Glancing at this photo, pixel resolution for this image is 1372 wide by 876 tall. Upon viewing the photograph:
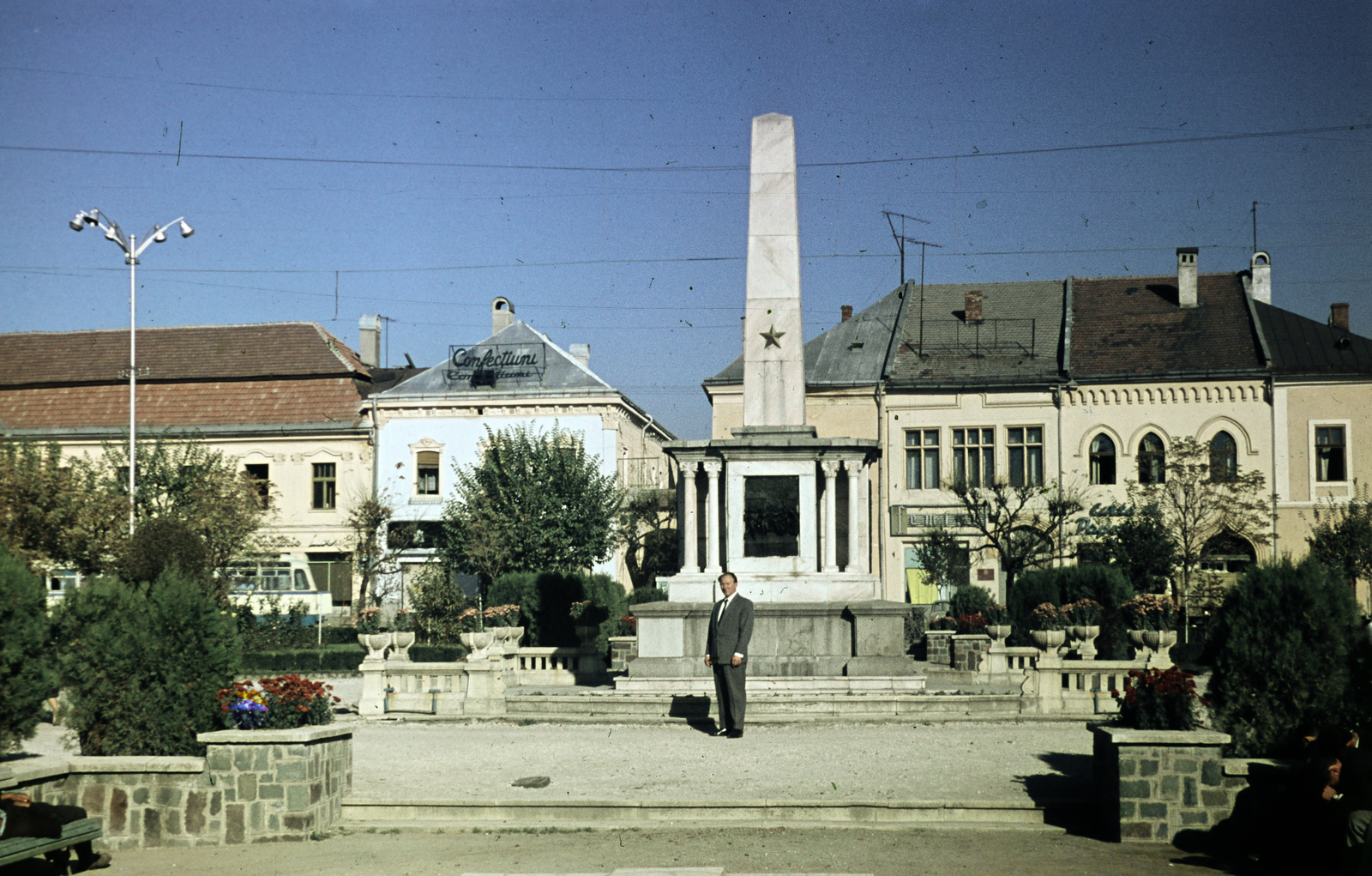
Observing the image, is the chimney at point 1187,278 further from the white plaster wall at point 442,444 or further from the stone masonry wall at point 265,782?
the stone masonry wall at point 265,782

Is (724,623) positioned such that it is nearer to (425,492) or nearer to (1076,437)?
(1076,437)

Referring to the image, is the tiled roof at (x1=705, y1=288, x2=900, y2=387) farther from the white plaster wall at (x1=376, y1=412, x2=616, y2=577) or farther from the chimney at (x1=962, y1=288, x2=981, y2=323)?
the white plaster wall at (x1=376, y1=412, x2=616, y2=577)

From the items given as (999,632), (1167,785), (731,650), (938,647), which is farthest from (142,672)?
(938,647)

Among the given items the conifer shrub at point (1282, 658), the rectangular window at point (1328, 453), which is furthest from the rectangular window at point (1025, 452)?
the conifer shrub at point (1282, 658)

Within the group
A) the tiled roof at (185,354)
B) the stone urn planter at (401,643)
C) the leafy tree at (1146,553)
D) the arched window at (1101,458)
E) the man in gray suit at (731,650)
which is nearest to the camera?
the man in gray suit at (731,650)

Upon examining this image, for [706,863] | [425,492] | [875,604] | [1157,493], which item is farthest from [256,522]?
[706,863]

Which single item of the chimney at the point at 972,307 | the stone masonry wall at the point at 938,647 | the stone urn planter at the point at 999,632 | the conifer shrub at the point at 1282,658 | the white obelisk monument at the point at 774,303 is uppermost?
the chimney at the point at 972,307

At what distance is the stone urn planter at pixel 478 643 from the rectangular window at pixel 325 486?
29001 millimetres

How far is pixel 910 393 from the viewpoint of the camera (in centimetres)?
4344

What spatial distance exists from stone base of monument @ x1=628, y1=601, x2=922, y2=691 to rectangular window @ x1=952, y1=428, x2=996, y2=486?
2522 cm

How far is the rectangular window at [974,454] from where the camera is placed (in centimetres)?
4294

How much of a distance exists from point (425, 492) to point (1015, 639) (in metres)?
24.4

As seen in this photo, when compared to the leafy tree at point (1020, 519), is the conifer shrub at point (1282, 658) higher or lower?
lower

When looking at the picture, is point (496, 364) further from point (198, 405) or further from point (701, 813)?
point (701, 813)
